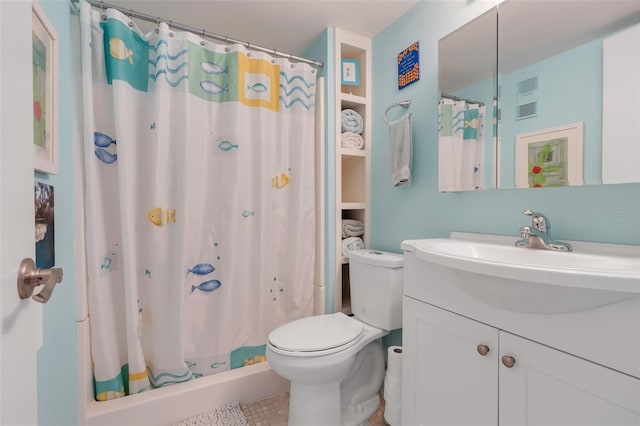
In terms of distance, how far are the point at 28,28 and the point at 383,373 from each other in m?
1.89

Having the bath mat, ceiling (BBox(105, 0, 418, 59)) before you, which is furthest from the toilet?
ceiling (BBox(105, 0, 418, 59))

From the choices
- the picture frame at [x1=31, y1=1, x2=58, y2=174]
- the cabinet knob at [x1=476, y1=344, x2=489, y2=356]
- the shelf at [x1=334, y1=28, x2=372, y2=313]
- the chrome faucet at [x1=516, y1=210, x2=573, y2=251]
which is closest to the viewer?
the picture frame at [x1=31, y1=1, x2=58, y2=174]

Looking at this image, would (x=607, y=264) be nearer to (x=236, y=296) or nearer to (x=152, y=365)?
(x=236, y=296)

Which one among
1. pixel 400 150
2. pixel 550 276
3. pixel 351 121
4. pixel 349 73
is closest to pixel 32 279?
pixel 550 276

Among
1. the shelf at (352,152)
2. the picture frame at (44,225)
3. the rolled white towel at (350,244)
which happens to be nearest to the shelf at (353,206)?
the shelf at (352,152)

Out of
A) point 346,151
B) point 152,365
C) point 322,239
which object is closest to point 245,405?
point 152,365

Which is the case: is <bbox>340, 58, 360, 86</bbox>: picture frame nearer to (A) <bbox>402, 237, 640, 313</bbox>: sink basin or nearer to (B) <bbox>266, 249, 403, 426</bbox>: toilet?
(B) <bbox>266, 249, 403, 426</bbox>: toilet

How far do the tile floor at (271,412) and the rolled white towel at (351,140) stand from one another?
154 centimetres

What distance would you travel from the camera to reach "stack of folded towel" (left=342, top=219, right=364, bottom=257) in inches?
76.3

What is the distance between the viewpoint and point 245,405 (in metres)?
1.59

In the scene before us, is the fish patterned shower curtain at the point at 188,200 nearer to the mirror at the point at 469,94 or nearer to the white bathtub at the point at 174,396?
the white bathtub at the point at 174,396

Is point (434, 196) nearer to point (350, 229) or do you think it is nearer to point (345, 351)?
point (350, 229)

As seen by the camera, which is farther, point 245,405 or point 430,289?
point 245,405

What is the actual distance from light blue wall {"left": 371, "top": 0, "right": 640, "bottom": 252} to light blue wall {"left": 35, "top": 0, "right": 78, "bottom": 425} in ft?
5.19
